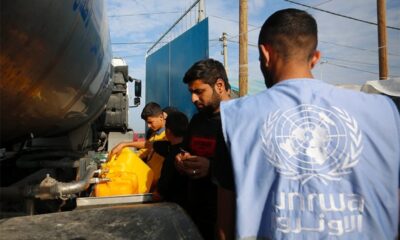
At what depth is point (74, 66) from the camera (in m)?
2.55

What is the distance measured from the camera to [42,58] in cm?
199

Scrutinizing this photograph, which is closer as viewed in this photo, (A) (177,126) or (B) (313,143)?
(B) (313,143)

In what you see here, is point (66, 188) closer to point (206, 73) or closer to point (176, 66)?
point (206, 73)

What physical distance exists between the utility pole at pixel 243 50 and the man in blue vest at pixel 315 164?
6.38 meters

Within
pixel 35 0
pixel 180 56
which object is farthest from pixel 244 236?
pixel 180 56

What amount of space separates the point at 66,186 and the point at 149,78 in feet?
31.0

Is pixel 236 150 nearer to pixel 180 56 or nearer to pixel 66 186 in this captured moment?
pixel 66 186

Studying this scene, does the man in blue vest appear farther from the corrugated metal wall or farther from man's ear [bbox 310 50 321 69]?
the corrugated metal wall

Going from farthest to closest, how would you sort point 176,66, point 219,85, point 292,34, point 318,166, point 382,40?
point 176,66 → point 382,40 → point 219,85 → point 292,34 → point 318,166

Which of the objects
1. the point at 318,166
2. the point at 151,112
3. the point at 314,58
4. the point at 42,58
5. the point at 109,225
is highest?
the point at 42,58

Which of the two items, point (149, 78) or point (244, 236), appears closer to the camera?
point (244, 236)

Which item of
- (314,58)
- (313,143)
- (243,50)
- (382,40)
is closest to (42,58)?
(314,58)

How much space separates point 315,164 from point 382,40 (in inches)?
356

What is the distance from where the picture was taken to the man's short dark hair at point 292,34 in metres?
1.20
